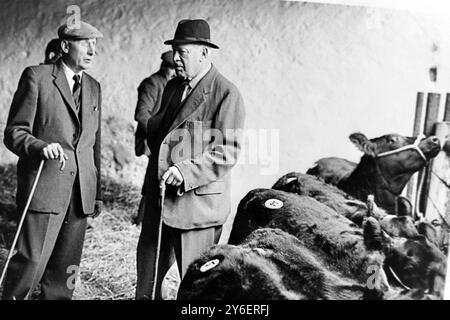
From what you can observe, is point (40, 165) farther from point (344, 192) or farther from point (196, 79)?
point (344, 192)

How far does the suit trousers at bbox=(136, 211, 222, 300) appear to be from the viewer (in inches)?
129

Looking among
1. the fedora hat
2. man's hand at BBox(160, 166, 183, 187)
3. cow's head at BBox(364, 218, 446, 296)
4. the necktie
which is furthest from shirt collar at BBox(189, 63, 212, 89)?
cow's head at BBox(364, 218, 446, 296)

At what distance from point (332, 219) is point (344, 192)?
0.50 feet

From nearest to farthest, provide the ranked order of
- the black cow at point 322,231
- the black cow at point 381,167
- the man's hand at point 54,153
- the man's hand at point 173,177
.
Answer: the man's hand at point 54,153 < the man's hand at point 173,177 < the black cow at point 322,231 < the black cow at point 381,167

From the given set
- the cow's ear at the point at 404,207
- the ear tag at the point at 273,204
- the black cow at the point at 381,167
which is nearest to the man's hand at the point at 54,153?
the ear tag at the point at 273,204

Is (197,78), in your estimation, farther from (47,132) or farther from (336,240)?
(336,240)

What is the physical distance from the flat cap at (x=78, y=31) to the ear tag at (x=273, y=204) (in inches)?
43.3

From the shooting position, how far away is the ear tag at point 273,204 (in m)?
3.42

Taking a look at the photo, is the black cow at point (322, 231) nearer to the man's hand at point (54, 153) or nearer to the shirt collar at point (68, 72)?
the man's hand at point (54, 153)

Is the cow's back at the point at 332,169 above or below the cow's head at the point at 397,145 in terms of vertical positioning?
below

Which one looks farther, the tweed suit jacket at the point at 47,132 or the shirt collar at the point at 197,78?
the shirt collar at the point at 197,78

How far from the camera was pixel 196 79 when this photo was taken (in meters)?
3.30

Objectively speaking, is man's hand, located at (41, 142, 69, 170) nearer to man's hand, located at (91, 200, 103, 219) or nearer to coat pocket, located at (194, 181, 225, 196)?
man's hand, located at (91, 200, 103, 219)
